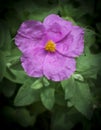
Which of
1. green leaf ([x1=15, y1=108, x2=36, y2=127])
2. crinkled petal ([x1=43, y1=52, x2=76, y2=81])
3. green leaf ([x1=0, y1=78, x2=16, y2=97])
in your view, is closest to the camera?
crinkled petal ([x1=43, y1=52, x2=76, y2=81])

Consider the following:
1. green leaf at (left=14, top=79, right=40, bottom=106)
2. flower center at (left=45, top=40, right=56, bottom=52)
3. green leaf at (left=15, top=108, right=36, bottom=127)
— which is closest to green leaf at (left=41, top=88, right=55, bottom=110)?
green leaf at (left=14, top=79, right=40, bottom=106)

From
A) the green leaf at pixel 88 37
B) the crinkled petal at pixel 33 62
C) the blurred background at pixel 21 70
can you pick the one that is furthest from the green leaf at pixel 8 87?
the green leaf at pixel 88 37

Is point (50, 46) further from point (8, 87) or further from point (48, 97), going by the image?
point (8, 87)

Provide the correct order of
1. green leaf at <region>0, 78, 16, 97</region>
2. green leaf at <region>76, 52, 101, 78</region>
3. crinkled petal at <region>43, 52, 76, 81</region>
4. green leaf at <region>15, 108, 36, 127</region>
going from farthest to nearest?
1. green leaf at <region>15, 108, 36, 127</region>
2. green leaf at <region>0, 78, 16, 97</region>
3. green leaf at <region>76, 52, 101, 78</region>
4. crinkled petal at <region>43, 52, 76, 81</region>

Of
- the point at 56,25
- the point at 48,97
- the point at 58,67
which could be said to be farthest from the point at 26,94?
the point at 56,25

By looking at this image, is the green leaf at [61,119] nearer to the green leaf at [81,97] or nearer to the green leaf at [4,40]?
the green leaf at [81,97]

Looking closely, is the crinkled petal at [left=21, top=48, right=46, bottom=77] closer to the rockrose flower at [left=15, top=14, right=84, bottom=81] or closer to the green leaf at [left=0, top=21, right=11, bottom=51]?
the rockrose flower at [left=15, top=14, right=84, bottom=81]

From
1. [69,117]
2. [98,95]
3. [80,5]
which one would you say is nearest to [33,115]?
[69,117]
